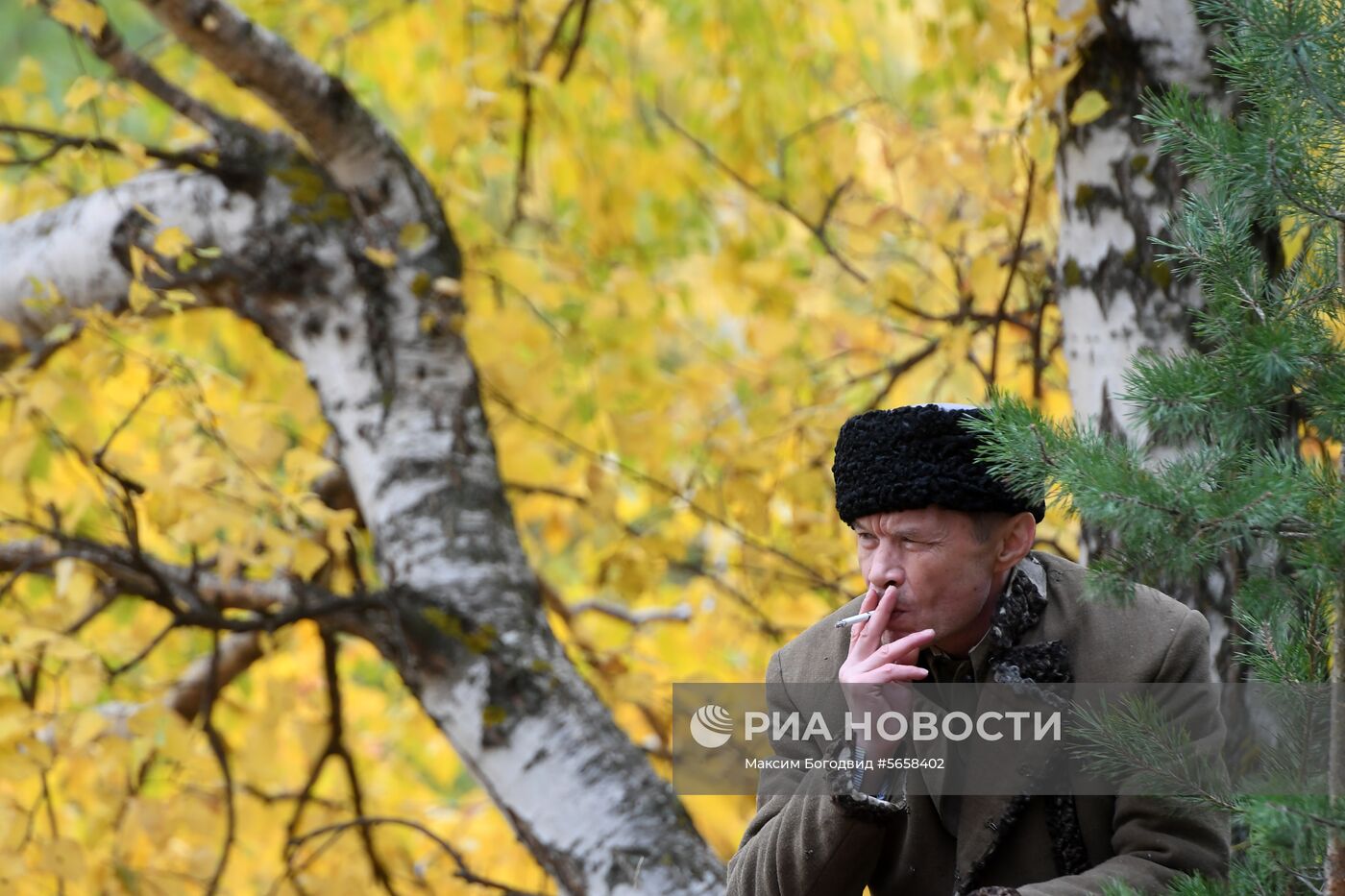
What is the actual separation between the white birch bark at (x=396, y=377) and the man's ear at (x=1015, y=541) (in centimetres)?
97

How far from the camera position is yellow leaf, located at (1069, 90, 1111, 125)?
2.20 metres

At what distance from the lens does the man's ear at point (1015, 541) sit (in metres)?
1.69

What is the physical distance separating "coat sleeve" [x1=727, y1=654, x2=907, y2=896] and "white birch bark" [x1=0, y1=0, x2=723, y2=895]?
2.34ft

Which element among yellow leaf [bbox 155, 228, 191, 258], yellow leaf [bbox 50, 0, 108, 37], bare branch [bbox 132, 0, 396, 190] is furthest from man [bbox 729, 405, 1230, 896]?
yellow leaf [bbox 50, 0, 108, 37]

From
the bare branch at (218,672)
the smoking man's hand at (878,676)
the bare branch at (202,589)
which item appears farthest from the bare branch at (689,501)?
the smoking man's hand at (878,676)

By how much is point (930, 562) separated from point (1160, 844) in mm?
406

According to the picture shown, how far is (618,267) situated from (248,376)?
1121 millimetres

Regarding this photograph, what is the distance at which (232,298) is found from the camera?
9.84 ft

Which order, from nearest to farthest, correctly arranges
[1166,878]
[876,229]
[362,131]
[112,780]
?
[1166,878]
[362,131]
[112,780]
[876,229]

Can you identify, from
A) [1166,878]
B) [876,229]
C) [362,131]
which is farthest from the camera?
[876,229]

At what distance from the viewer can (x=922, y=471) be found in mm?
1627

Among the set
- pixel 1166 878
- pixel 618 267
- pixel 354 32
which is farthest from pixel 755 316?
pixel 1166 878

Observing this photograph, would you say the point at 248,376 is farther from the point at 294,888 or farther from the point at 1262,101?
the point at 1262,101

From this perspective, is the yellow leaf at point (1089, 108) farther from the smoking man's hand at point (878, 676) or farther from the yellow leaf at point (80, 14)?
the yellow leaf at point (80, 14)
